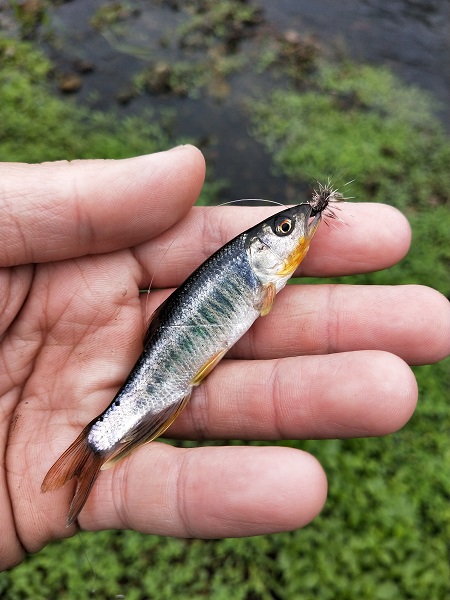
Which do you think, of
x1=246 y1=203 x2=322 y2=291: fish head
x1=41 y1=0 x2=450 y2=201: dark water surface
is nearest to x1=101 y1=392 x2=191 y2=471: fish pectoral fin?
x1=246 y1=203 x2=322 y2=291: fish head

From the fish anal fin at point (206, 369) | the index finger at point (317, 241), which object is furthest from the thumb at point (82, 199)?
the fish anal fin at point (206, 369)

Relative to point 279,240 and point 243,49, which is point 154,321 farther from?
point 243,49

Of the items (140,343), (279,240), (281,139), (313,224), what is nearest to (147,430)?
(140,343)

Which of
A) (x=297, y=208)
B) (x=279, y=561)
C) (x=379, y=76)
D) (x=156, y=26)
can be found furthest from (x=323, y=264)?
(x=156, y=26)

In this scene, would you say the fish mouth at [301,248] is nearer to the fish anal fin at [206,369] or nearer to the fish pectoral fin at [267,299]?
the fish pectoral fin at [267,299]

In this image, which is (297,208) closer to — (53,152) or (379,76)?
(53,152)

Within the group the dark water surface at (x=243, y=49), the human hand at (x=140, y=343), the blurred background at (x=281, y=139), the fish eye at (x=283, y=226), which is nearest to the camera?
the human hand at (x=140, y=343)
